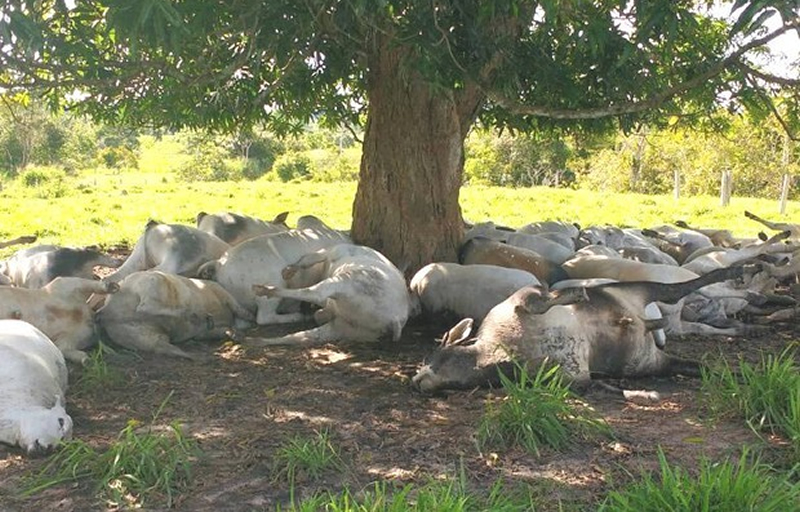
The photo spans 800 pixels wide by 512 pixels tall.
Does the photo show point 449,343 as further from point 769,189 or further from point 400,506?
point 769,189

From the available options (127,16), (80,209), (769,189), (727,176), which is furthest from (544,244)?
(769,189)

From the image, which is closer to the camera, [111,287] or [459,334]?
[459,334]

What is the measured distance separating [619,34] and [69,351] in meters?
4.70

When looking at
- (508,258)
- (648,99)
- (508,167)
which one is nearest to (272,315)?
(508,258)

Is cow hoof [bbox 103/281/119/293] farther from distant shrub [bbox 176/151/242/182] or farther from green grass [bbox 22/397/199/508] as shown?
distant shrub [bbox 176/151/242/182]

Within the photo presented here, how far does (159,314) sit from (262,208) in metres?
10.6

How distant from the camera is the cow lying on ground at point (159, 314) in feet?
18.9

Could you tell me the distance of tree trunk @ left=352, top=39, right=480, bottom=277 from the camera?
7453mm

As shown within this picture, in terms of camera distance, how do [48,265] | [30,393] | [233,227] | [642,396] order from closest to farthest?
[30,393], [642,396], [48,265], [233,227]

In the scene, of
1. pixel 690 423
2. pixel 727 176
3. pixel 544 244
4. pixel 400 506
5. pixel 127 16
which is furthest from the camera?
pixel 727 176

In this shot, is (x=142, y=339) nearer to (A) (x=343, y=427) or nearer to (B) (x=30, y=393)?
(B) (x=30, y=393)

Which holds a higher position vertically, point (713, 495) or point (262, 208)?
point (713, 495)

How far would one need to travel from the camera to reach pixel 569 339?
4816 mm

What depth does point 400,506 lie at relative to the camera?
2961 millimetres
